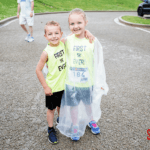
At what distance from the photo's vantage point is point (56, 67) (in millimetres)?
1837

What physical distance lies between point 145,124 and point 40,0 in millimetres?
20606

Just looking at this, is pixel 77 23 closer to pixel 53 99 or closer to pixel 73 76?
pixel 73 76

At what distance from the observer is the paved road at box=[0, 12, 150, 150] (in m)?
2.13

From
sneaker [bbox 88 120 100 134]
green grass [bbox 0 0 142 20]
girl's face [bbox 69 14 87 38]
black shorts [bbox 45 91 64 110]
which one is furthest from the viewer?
green grass [bbox 0 0 142 20]

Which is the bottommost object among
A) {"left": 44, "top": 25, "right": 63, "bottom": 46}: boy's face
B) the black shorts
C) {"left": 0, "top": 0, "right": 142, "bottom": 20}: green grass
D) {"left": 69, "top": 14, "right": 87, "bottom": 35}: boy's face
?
the black shorts

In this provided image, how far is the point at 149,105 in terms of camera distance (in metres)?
2.87

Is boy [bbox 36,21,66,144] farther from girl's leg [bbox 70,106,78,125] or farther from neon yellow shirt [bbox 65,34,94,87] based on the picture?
girl's leg [bbox 70,106,78,125]

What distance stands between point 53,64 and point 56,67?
48 mm

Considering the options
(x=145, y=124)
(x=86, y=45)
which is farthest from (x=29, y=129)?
(x=145, y=124)

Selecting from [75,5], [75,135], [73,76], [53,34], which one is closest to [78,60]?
[73,76]

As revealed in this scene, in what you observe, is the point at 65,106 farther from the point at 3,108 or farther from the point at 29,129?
the point at 3,108

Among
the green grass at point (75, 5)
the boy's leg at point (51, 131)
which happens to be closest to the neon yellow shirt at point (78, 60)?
the boy's leg at point (51, 131)

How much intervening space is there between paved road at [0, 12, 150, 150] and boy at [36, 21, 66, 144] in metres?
0.63

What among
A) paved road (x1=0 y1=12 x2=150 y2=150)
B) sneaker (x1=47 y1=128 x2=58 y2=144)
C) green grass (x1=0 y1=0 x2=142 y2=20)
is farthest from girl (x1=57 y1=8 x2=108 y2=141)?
green grass (x1=0 y1=0 x2=142 y2=20)
